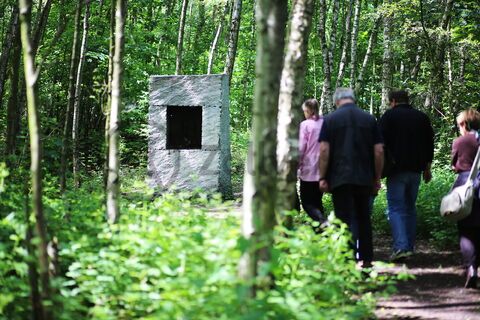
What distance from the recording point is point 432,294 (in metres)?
5.86

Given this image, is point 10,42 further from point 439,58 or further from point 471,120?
point 439,58

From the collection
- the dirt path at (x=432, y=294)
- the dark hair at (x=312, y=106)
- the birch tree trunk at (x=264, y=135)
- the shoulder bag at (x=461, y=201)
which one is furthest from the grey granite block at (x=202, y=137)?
the birch tree trunk at (x=264, y=135)

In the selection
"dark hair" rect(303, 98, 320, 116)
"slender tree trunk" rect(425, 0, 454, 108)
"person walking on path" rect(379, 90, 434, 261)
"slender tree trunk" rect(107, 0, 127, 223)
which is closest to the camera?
"slender tree trunk" rect(107, 0, 127, 223)

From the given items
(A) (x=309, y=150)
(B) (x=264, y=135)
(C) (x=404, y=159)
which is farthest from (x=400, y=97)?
(B) (x=264, y=135)

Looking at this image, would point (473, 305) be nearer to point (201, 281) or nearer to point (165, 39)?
point (201, 281)

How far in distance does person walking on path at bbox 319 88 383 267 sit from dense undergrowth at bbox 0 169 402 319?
1337mm

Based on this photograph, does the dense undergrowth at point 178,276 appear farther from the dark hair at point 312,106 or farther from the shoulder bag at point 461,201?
the dark hair at point 312,106

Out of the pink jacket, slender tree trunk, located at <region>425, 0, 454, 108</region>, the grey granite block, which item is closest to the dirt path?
the pink jacket

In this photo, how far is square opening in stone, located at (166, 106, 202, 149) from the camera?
13531mm

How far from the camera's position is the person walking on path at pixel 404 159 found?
7098mm

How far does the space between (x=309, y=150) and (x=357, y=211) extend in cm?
137

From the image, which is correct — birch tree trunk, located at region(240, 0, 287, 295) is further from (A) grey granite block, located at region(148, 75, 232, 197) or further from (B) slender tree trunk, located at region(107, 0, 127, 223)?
(A) grey granite block, located at region(148, 75, 232, 197)

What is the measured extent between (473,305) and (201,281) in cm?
348

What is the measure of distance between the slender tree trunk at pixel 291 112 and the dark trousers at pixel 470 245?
78.2 inches
